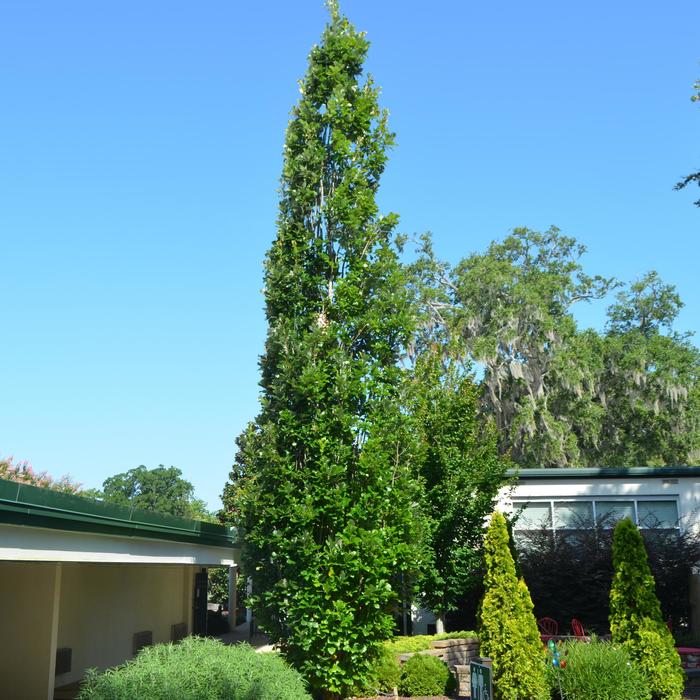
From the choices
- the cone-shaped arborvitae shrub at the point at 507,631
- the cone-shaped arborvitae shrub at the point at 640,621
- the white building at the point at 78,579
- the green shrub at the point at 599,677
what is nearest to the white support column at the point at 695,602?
the cone-shaped arborvitae shrub at the point at 640,621

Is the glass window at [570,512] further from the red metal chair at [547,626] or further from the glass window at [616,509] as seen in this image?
the red metal chair at [547,626]

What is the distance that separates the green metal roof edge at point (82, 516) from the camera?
9.24 m

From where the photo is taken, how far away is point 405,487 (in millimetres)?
→ 12188

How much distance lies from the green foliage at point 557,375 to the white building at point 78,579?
56.7 feet

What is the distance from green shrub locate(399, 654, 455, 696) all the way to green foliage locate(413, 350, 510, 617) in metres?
3.26

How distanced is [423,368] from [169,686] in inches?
529

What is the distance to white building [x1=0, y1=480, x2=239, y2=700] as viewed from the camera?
10078 millimetres

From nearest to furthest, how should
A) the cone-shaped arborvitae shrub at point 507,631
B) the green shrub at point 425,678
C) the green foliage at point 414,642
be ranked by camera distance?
1. the cone-shaped arborvitae shrub at point 507,631
2. the green shrub at point 425,678
3. the green foliage at point 414,642

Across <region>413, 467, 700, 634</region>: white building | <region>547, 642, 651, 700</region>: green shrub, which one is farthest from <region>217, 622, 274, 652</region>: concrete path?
<region>547, 642, 651, 700</region>: green shrub

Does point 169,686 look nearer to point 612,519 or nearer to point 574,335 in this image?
point 612,519

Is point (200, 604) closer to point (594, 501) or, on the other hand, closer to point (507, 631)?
point (594, 501)

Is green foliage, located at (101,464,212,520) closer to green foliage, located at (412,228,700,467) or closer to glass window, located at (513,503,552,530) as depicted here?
green foliage, located at (412,228,700,467)

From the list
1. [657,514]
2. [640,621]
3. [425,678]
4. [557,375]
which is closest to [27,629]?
[425,678]

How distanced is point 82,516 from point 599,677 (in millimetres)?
8206
